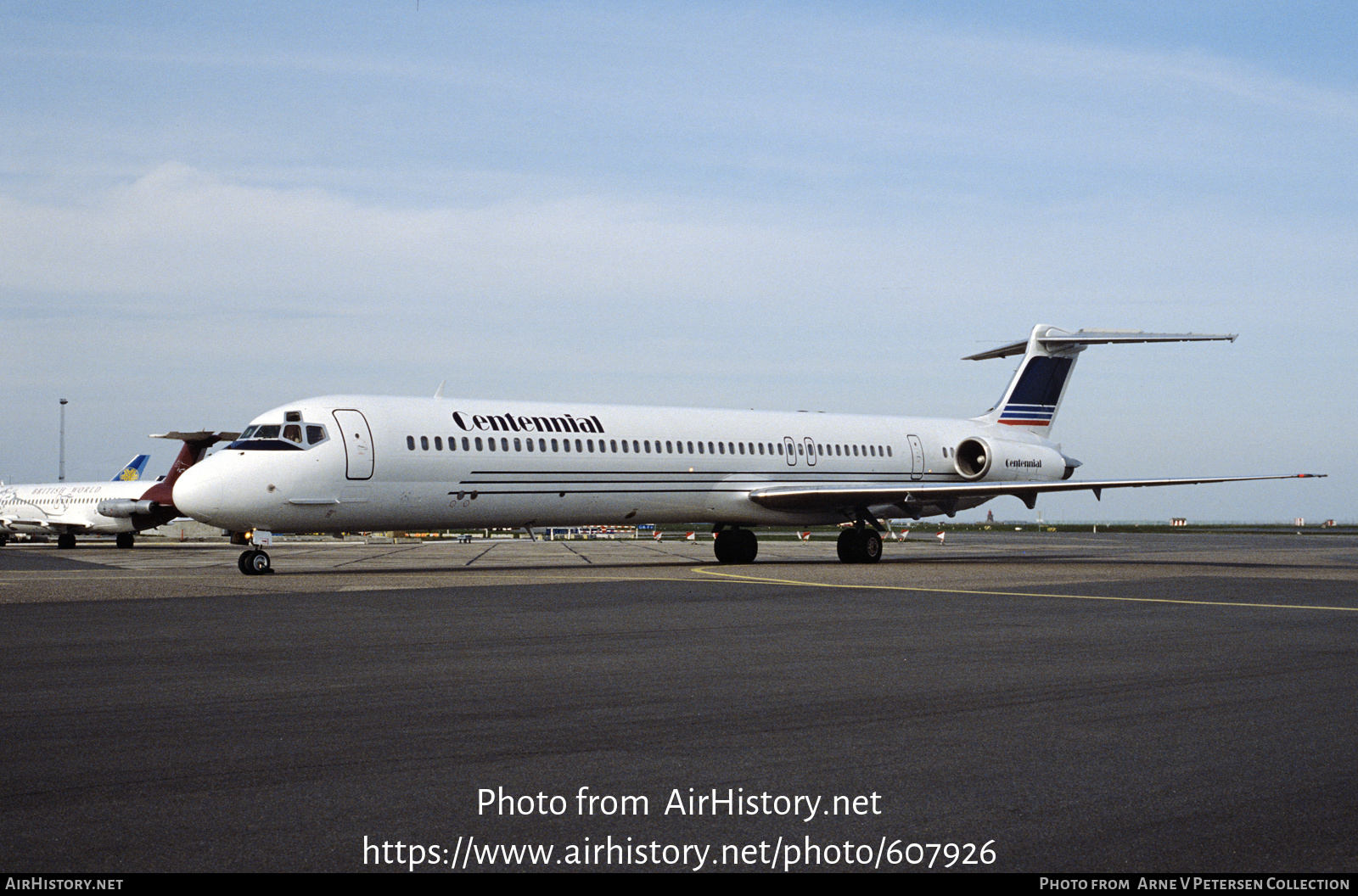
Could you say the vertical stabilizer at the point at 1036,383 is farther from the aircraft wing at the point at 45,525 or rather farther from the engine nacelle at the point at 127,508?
the aircraft wing at the point at 45,525

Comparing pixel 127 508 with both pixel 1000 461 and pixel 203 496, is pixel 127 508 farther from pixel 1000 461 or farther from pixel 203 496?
pixel 1000 461

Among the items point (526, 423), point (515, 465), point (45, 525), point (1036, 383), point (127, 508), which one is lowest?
point (45, 525)

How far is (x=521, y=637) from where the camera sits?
1135 cm

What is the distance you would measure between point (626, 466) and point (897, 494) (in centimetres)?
665

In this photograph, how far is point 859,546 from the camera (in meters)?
28.6

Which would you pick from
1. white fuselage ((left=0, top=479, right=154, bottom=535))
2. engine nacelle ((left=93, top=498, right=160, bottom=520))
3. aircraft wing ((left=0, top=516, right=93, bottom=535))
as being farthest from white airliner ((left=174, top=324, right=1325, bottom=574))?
aircraft wing ((left=0, top=516, right=93, bottom=535))

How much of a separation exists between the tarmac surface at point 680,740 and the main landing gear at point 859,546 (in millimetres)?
14244

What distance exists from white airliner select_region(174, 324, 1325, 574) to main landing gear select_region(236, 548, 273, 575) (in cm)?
Result: 4

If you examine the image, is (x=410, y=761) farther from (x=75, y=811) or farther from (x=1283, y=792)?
(x=1283, y=792)

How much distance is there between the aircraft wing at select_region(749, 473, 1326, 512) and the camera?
27375mm

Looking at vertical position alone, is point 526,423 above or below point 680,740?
above

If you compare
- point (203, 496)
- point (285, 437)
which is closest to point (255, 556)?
point (203, 496)

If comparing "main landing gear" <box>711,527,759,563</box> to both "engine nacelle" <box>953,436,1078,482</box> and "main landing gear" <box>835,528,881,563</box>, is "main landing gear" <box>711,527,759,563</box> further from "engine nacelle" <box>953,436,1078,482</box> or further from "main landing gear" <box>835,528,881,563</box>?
"engine nacelle" <box>953,436,1078,482</box>

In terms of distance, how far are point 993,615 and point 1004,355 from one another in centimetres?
2259
